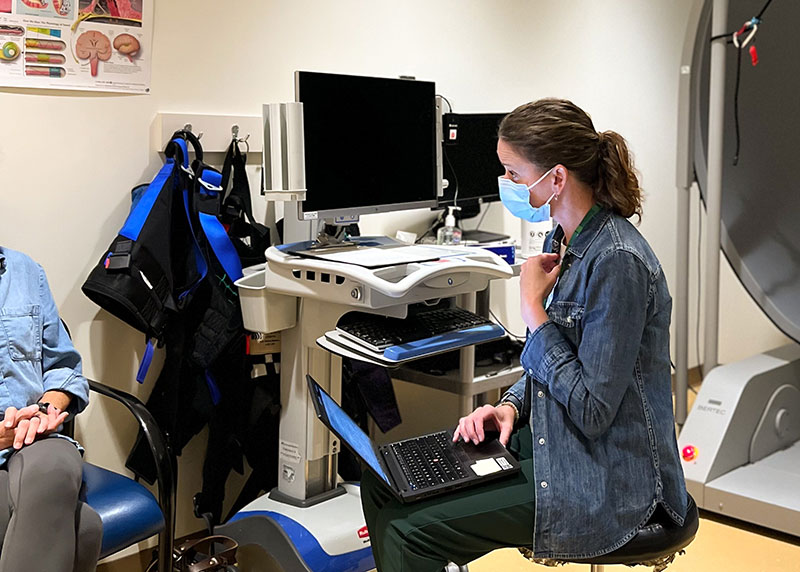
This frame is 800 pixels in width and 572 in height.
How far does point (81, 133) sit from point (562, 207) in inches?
56.1

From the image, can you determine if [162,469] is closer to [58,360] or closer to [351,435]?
[58,360]

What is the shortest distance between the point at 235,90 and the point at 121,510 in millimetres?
1367

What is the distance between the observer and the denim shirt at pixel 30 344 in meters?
2.09

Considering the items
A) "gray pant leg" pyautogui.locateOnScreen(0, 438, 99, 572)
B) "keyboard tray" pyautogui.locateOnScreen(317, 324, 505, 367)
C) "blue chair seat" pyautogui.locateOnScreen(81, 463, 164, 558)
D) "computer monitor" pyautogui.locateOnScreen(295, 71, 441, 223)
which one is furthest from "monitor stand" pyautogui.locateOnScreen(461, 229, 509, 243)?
"gray pant leg" pyautogui.locateOnScreen(0, 438, 99, 572)

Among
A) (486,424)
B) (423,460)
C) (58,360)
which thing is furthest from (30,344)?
(486,424)

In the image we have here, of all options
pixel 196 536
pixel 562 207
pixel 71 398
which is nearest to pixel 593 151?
pixel 562 207

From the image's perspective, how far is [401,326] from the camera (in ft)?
7.72

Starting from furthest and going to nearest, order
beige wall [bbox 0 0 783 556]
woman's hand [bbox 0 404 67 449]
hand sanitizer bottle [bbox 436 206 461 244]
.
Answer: hand sanitizer bottle [bbox 436 206 461 244]
beige wall [bbox 0 0 783 556]
woman's hand [bbox 0 404 67 449]

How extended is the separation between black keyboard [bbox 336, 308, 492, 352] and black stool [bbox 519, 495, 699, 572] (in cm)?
68

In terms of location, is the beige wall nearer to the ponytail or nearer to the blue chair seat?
the blue chair seat

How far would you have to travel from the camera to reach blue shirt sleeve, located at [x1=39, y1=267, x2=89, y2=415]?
2.15 metres

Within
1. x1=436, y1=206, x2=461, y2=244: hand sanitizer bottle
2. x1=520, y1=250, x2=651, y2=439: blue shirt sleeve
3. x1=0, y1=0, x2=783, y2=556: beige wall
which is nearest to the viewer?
x1=520, y1=250, x2=651, y2=439: blue shirt sleeve

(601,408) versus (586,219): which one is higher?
(586,219)

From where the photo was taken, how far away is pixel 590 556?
5.59ft
